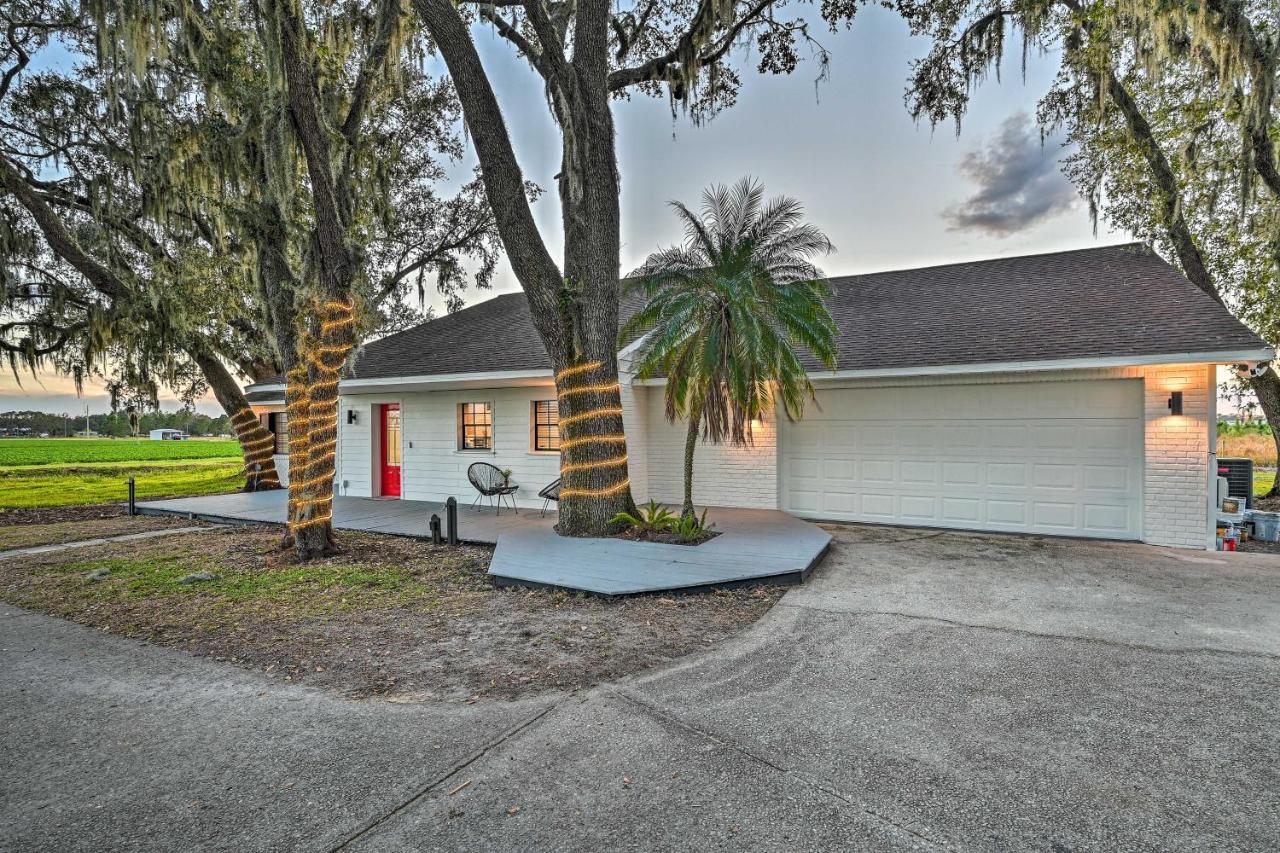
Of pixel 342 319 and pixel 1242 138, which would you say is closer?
pixel 342 319

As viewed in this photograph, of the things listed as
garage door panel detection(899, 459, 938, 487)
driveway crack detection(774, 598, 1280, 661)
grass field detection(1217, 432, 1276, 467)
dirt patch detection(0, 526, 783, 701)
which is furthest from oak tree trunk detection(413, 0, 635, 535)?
grass field detection(1217, 432, 1276, 467)

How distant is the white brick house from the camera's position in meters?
7.09

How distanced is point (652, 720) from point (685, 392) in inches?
181

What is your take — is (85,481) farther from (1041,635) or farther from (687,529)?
(1041,635)

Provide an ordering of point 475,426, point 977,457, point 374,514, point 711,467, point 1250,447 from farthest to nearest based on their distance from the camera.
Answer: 1. point 1250,447
2. point 475,426
3. point 711,467
4. point 374,514
5. point 977,457

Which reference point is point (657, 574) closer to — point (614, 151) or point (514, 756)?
point (514, 756)

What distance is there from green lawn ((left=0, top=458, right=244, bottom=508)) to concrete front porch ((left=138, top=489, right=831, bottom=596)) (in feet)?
19.7

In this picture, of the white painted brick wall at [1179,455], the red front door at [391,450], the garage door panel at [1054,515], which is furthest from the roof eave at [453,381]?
the white painted brick wall at [1179,455]

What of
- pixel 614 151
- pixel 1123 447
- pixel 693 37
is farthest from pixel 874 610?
pixel 693 37

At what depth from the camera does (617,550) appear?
6617mm

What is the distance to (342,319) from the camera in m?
6.91

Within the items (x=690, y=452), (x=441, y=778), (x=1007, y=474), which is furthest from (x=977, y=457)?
(x=441, y=778)

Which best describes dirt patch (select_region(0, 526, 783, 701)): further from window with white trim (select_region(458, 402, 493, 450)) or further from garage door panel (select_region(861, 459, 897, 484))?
garage door panel (select_region(861, 459, 897, 484))

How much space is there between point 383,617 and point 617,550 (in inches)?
101
